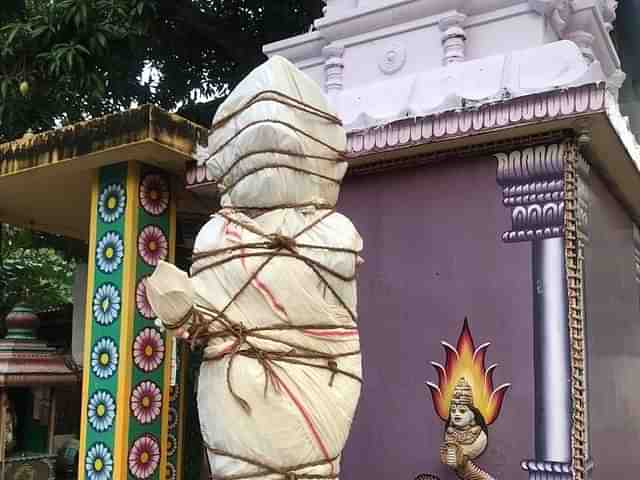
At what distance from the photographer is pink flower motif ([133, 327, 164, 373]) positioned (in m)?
4.57

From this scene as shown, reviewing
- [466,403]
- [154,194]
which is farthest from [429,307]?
[154,194]

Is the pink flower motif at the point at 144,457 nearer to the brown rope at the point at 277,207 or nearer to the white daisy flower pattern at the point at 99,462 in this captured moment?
the white daisy flower pattern at the point at 99,462

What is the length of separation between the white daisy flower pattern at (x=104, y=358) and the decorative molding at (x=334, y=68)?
214 centimetres

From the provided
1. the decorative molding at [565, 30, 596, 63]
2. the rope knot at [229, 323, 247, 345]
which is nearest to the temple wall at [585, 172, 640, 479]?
the decorative molding at [565, 30, 596, 63]

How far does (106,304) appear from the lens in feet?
15.2

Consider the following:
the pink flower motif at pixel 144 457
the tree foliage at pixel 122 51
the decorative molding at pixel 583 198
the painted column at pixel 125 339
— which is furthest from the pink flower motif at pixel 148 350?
the tree foliage at pixel 122 51

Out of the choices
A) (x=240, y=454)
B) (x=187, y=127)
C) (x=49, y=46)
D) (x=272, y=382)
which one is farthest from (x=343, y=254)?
(x=49, y=46)

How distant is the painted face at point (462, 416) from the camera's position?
3.68 metres

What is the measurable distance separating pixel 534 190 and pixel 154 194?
2.34 meters

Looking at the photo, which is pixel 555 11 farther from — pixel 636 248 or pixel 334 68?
pixel 636 248

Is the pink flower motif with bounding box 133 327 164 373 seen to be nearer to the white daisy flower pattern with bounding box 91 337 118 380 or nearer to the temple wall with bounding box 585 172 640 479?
the white daisy flower pattern with bounding box 91 337 118 380

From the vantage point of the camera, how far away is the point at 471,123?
12.4 ft

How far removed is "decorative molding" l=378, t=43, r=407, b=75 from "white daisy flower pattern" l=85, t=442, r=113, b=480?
2888 millimetres

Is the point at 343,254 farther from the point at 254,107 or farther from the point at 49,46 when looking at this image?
the point at 49,46
